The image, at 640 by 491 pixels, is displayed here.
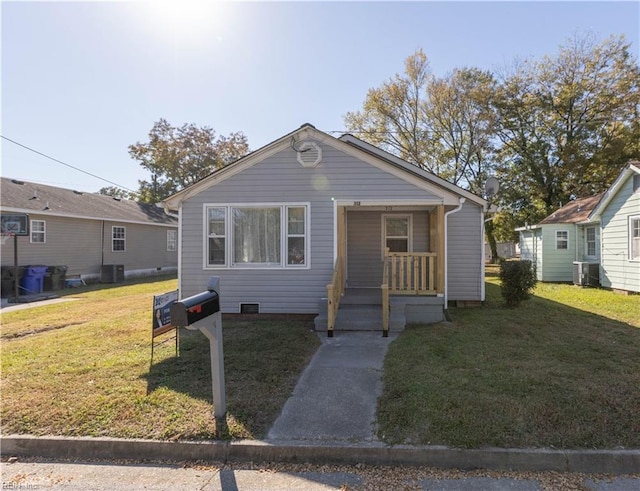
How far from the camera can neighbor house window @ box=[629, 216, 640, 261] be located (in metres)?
11.0

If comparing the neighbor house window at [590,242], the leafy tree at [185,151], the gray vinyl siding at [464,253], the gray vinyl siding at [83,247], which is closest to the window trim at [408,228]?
the gray vinyl siding at [464,253]

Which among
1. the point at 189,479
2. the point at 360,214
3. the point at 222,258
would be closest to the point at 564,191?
the point at 360,214

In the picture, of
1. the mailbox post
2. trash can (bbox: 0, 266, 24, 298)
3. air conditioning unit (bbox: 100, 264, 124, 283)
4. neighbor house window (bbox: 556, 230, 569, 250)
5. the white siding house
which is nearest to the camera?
the mailbox post

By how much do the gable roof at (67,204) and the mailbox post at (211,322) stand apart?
46.8ft

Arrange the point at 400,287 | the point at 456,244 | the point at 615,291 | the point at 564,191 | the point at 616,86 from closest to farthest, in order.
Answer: the point at 400,287, the point at 456,244, the point at 615,291, the point at 616,86, the point at 564,191

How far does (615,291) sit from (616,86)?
16.1 meters

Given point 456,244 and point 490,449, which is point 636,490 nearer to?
point 490,449

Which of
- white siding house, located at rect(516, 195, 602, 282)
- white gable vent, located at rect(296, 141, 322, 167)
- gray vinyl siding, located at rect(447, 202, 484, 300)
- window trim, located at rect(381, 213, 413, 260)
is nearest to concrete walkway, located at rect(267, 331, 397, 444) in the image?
white gable vent, located at rect(296, 141, 322, 167)

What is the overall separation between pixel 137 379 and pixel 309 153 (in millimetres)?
5457

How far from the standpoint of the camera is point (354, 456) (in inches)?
117

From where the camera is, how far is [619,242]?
11.7 metres

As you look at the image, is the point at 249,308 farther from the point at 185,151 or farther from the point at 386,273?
the point at 185,151

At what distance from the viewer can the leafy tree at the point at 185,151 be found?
109 ft

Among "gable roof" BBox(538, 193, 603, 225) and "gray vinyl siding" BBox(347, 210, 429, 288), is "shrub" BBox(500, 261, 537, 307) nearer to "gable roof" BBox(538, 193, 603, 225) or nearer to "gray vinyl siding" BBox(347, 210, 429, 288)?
"gray vinyl siding" BBox(347, 210, 429, 288)
